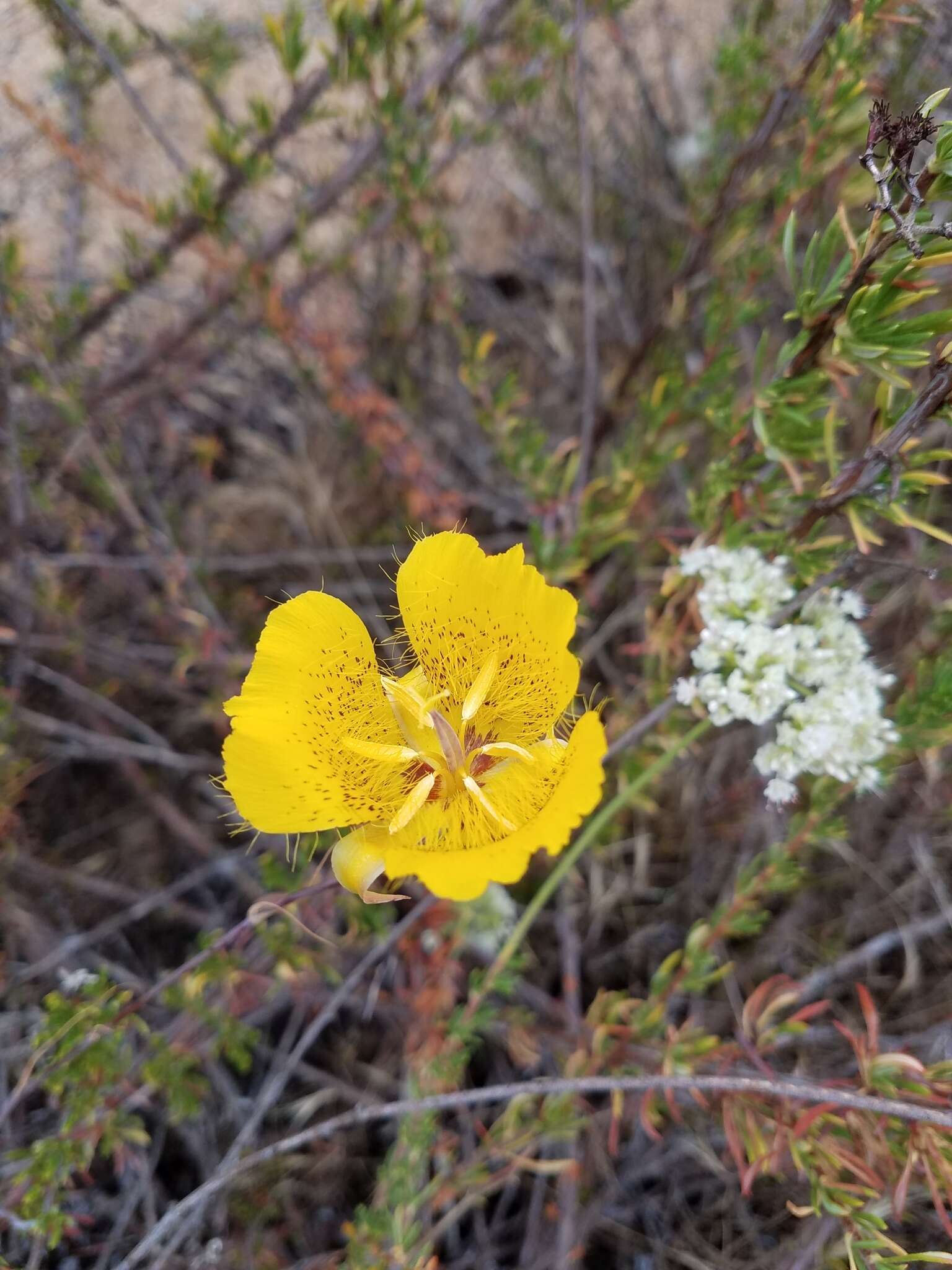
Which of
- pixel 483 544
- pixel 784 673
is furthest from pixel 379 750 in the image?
pixel 483 544

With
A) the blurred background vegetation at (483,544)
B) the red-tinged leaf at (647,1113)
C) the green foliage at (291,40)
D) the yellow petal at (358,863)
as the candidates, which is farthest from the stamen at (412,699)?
the green foliage at (291,40)

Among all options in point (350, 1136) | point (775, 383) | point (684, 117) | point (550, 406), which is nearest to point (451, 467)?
point (550, 406)

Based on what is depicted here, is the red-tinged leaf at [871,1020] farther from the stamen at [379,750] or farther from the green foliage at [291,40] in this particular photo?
the green foliage at [291,40]

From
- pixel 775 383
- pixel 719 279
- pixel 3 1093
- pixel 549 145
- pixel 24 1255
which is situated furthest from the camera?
pixel 549 145

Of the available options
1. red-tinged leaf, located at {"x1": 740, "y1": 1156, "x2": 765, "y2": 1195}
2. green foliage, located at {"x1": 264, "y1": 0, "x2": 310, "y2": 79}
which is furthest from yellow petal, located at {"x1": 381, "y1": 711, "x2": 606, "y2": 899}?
green foliage, located at {"x1": 264, "y1": 0, "x2": 310, "y2": 79}

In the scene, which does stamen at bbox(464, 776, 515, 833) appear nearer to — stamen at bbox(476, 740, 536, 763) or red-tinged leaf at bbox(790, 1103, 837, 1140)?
stamen at bbox(476, 740, 536, 763)

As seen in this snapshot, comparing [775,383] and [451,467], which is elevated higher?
[775,383]

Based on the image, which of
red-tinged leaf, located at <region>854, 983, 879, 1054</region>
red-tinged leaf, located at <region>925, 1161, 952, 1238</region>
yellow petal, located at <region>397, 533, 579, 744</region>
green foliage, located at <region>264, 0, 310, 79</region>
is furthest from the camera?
green foliage, located at <region>264, 0, 310, 79</region>

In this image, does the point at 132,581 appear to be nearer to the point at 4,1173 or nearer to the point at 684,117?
the point at 4,1173
